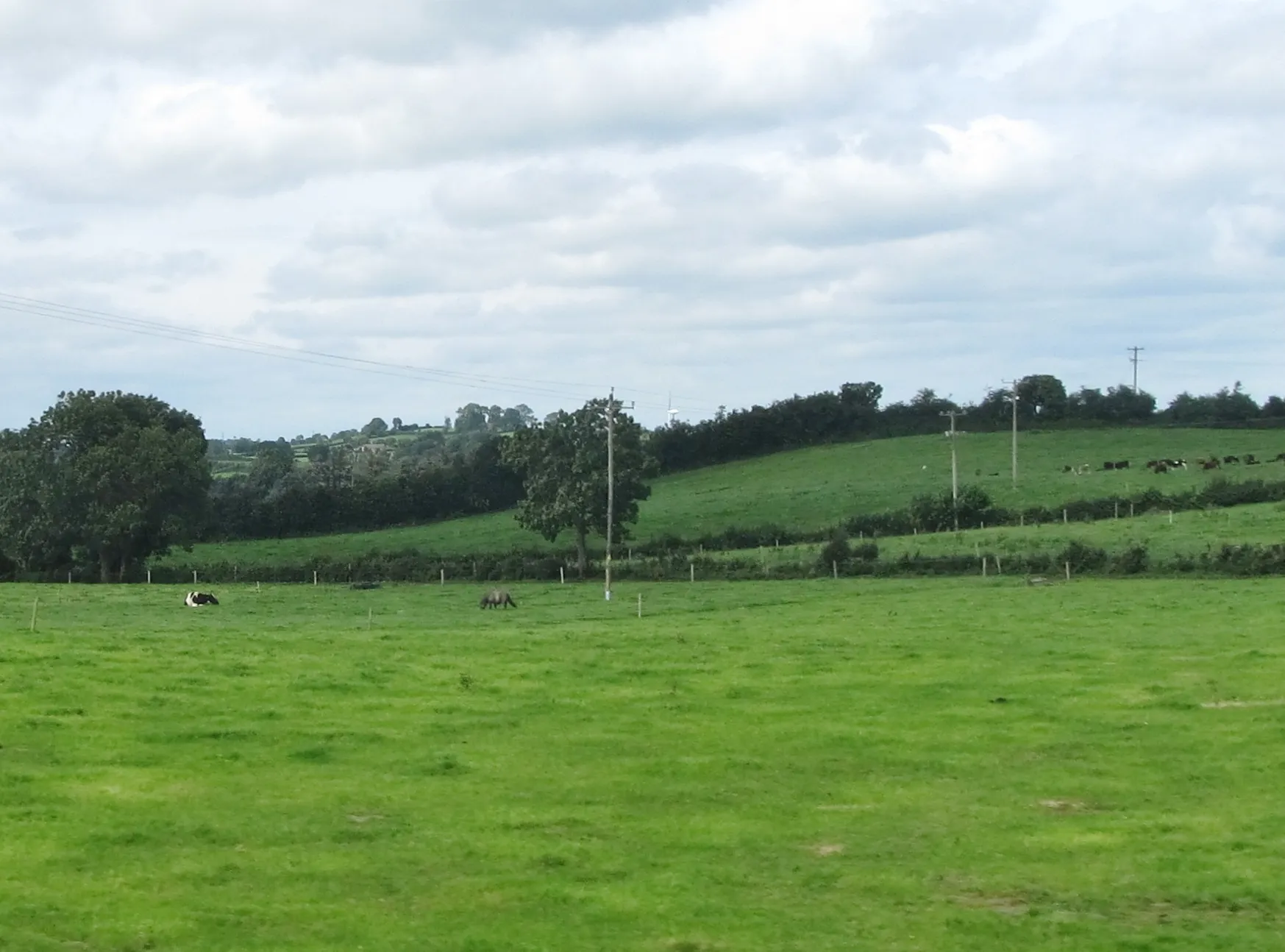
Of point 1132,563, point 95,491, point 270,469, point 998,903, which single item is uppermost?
point 270,469

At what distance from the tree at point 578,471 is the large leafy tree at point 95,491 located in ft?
59.1

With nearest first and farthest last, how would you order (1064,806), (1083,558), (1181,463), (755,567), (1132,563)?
(1064,806)
(1132,563)
(1083,558)
(755,567)
(1181,463)

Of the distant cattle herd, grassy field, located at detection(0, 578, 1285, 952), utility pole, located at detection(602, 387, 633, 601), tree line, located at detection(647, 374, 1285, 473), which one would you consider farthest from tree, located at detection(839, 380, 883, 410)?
grassy field, located at detection(0, 578, 1285, 952)

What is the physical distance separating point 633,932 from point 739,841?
3.76m

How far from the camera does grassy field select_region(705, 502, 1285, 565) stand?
2525 inches

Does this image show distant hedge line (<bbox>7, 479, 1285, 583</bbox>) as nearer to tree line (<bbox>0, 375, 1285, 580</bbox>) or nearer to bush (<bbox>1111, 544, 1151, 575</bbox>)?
tree line (<bbox>0, 375, 1285, 580</bbox>)

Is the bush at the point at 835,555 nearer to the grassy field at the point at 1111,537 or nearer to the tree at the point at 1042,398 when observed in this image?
the grassy field at the point at 1111,537

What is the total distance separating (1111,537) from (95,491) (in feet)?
169

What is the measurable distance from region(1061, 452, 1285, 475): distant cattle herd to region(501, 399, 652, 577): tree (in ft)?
119

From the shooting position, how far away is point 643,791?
67.7 feet

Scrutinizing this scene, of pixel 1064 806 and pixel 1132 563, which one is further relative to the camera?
pixel 1132 563

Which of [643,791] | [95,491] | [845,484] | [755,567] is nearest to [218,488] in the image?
[95,491]

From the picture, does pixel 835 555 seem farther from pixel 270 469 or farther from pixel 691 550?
pixel 270 469

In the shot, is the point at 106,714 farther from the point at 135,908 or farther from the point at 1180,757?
the point at 1180,757
